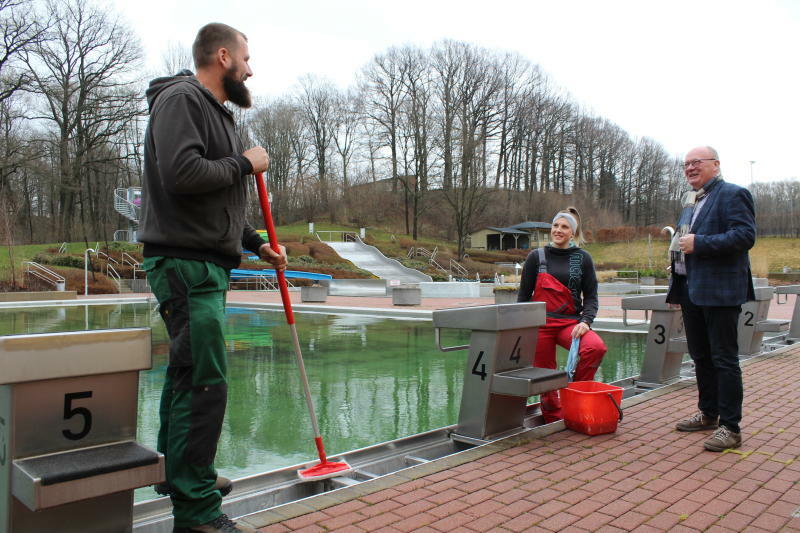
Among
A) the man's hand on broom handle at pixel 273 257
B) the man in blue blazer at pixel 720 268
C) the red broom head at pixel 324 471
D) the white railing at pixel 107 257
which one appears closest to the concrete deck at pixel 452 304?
the man in blue blazer at pixel 720 268

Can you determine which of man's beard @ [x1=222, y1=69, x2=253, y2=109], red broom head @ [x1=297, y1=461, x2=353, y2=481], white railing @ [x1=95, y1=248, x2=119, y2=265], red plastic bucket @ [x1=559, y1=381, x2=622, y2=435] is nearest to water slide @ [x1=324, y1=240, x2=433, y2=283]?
→ white railing @ [x1=95, y1=248, x2=119, y2=265]

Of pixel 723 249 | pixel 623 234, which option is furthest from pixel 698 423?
pixel 623 234

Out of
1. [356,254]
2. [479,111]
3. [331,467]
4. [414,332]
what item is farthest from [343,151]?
[331,467]

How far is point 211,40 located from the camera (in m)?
2.52

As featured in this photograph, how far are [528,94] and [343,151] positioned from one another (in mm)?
18333

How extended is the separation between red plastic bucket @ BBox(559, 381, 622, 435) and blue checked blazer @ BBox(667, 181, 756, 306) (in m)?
0.84

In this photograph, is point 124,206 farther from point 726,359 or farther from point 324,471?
point 726,359

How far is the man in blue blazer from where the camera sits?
12.5 ft

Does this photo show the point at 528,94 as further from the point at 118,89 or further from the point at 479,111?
the point at 118,89

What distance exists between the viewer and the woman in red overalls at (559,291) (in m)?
4.60

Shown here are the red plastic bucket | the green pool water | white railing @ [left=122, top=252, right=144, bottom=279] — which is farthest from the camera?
white railing @ [left=122, top=252, right=144, bottom=279]

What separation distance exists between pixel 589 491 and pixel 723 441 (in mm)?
1272

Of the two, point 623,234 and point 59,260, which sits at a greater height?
point 623,234

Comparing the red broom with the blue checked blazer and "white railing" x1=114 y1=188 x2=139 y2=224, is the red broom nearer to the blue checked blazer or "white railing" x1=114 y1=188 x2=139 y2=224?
the blue checked blazer
